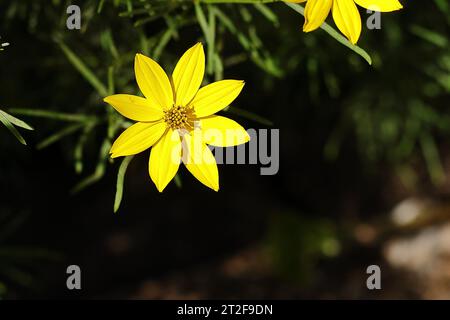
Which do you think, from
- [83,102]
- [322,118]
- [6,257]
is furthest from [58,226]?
[322,118]

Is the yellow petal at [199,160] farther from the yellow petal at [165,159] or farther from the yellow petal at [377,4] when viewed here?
the yellow petal at [377,4]

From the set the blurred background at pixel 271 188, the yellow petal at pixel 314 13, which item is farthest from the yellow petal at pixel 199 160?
the blurred background at pixel 271 188

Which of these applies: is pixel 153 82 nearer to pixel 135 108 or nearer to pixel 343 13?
pixel 135 108

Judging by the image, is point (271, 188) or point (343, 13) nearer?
point (343, 13)

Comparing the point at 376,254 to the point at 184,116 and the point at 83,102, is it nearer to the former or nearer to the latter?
the point at 83,102

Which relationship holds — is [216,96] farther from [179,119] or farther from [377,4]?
[377,4]

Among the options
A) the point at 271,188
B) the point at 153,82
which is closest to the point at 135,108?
the point at 153,82

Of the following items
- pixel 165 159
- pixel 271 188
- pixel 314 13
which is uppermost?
pixel 271 188

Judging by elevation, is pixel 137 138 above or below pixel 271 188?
below
